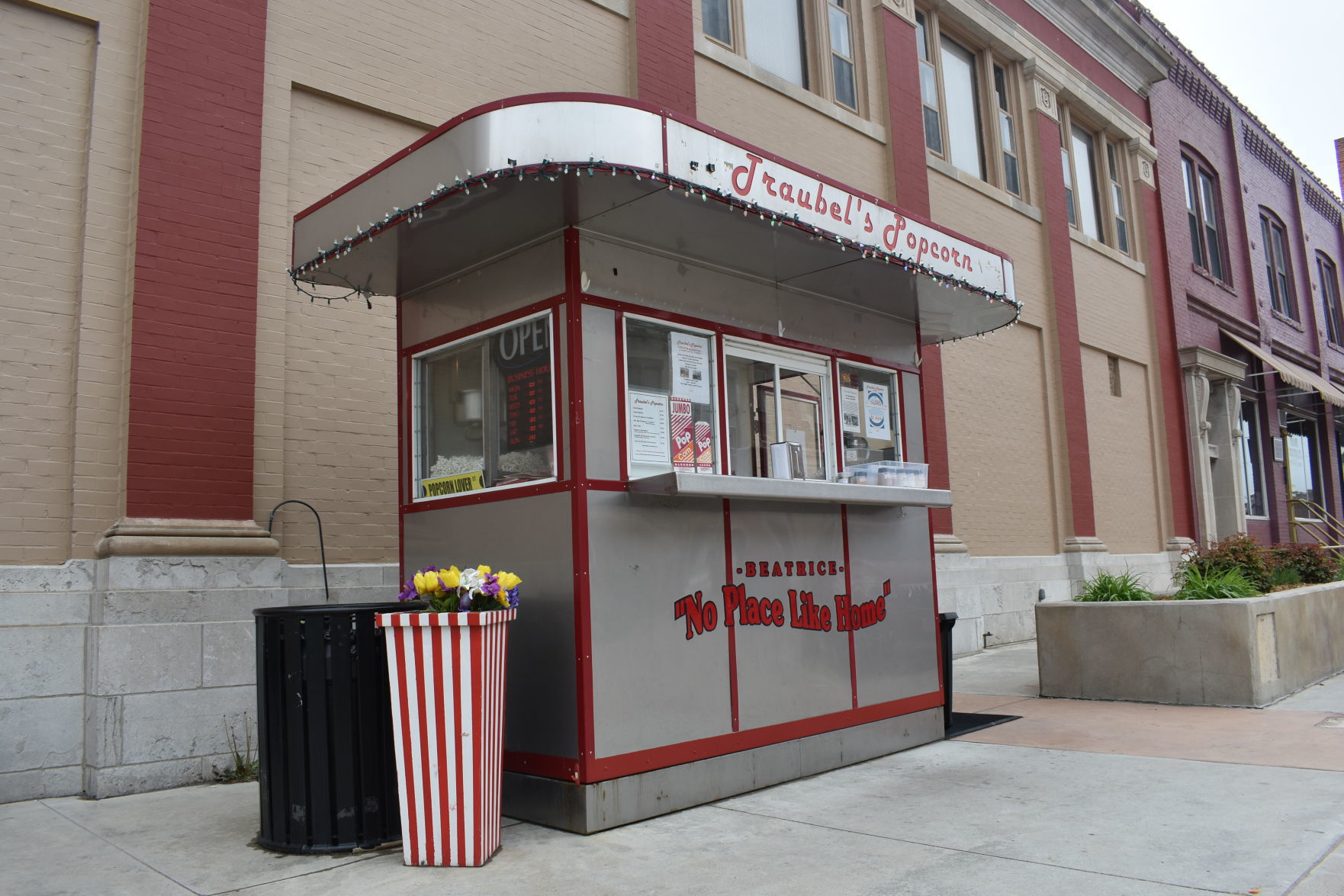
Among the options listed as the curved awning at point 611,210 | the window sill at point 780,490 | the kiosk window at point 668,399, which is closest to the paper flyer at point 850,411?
the window sill at point 780,490

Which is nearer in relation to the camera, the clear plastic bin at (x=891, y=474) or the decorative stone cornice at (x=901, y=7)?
the clear plastic bin at (x=891, y=474)

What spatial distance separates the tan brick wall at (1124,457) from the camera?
1834 centimetres

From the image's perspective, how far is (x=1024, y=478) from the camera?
53.5ft

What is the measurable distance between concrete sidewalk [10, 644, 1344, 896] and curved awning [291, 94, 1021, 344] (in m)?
3.29

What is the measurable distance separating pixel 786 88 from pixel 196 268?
797 cm

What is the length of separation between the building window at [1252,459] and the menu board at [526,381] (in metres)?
22.3

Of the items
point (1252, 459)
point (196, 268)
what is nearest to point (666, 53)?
point (196, 268)

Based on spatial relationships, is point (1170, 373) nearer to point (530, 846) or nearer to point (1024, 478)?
point (1024, 478)

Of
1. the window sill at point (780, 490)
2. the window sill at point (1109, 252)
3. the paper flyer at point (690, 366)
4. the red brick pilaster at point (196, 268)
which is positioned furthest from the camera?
the window sill at point (1109, 252)

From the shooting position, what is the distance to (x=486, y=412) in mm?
6320

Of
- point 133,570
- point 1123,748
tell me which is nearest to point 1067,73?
point 1123,748

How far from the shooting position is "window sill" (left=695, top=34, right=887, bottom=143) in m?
11.9

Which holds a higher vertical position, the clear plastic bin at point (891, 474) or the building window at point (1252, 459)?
the building window at point (1252, 459)

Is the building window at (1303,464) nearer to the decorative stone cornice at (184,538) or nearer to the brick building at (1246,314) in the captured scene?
the brick building at (1246,314)
